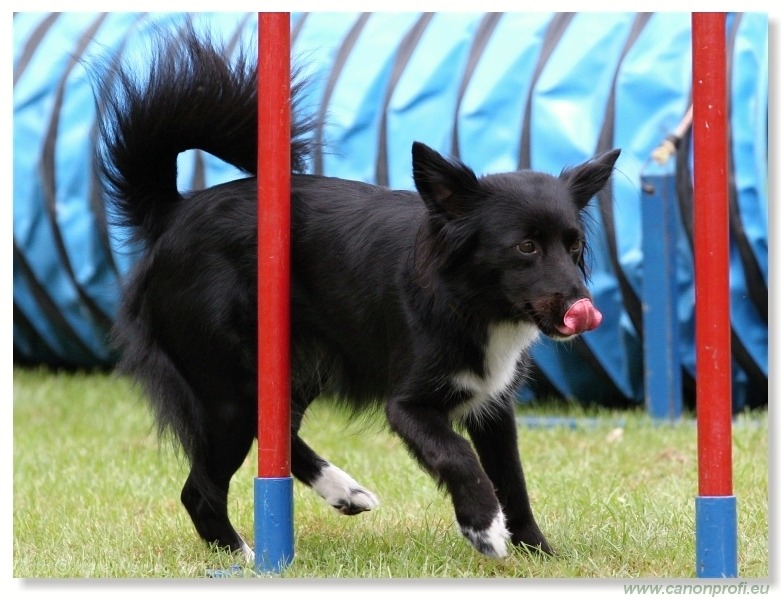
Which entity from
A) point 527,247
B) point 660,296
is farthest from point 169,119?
point 660,296

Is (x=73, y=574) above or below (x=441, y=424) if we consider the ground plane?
below

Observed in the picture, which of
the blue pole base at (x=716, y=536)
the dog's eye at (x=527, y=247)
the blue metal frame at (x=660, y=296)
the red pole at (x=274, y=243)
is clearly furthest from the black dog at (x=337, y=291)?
the blue metal frame at (x=660, y=296)

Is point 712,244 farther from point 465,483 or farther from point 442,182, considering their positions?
point 465,483

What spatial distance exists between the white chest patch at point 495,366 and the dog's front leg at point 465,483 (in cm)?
18

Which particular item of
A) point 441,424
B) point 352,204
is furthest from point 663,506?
point 352,204

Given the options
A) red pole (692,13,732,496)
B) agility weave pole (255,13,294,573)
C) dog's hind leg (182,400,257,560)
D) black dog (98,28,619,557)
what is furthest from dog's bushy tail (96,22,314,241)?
red pole (692,13,732,496)

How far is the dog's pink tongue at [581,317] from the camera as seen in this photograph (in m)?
3.01

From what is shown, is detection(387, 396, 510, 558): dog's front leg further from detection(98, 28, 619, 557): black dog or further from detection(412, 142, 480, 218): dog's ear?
detection(412, 142, 480, 218): dog's ear

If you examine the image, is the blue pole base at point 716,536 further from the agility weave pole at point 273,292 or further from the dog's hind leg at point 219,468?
the dog's hind leg at point 219,468

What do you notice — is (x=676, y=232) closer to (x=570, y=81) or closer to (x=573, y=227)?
(x=570, y=81)

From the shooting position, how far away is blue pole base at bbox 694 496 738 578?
293 cm

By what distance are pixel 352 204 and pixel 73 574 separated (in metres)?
1.42

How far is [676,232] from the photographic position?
592cm

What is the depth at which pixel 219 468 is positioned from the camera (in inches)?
144
